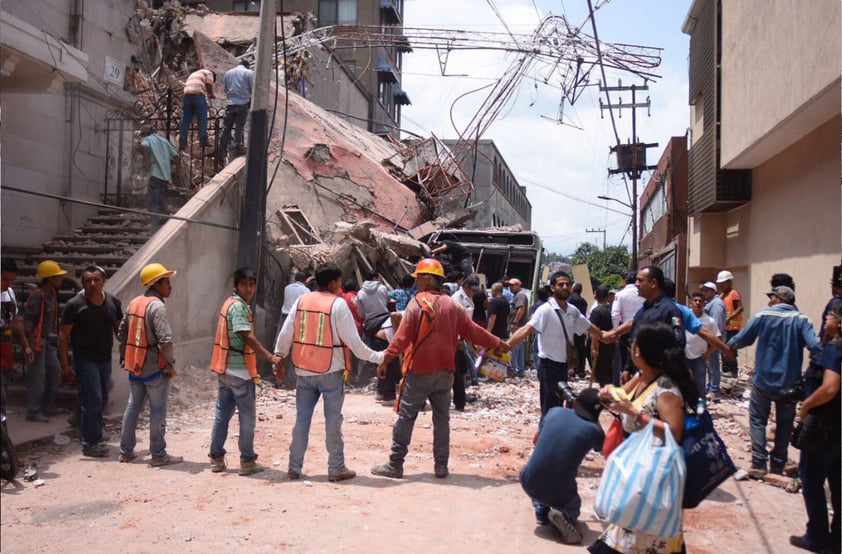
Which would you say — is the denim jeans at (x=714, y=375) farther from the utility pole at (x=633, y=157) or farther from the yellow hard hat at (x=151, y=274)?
the utility pole at (x=633, y=157)

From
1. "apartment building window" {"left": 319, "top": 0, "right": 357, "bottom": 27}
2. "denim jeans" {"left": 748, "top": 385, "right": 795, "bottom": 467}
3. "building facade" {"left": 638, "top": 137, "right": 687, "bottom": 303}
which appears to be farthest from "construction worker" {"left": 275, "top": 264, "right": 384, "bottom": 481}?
"apartment building window" {"left": 319, "top": 0, "right": 357, "bottom": 27}

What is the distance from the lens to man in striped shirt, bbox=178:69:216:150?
10.9 m

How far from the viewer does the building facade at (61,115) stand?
9.09 m

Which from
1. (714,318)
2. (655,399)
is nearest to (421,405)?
(655,399)

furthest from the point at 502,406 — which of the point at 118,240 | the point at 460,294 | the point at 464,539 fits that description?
the point at 118,240

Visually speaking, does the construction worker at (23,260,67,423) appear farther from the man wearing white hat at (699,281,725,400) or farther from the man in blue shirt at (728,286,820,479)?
the man wearing white hat at (699,281,725,400)

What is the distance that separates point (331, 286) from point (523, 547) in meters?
2.55

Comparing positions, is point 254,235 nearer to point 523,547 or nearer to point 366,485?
point 366,485

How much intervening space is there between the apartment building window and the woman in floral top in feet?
113

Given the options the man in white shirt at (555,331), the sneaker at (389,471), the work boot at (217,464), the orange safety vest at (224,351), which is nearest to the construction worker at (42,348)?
the work boot at (217,464)

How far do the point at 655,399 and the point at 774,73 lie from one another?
26.6 feet

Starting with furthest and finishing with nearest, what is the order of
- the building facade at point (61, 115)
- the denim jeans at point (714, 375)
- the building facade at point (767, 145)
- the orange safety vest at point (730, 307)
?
the orange safety vest at point (730, 307) < the denim jeans at point (714, 375) < the building facade at point (61, 115) < the building facade at point (767, 145)

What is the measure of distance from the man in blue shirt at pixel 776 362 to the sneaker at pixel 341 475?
3.38m

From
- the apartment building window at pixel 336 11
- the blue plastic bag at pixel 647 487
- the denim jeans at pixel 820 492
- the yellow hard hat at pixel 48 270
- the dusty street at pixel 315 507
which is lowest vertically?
the dusty street at pixel 315 507
